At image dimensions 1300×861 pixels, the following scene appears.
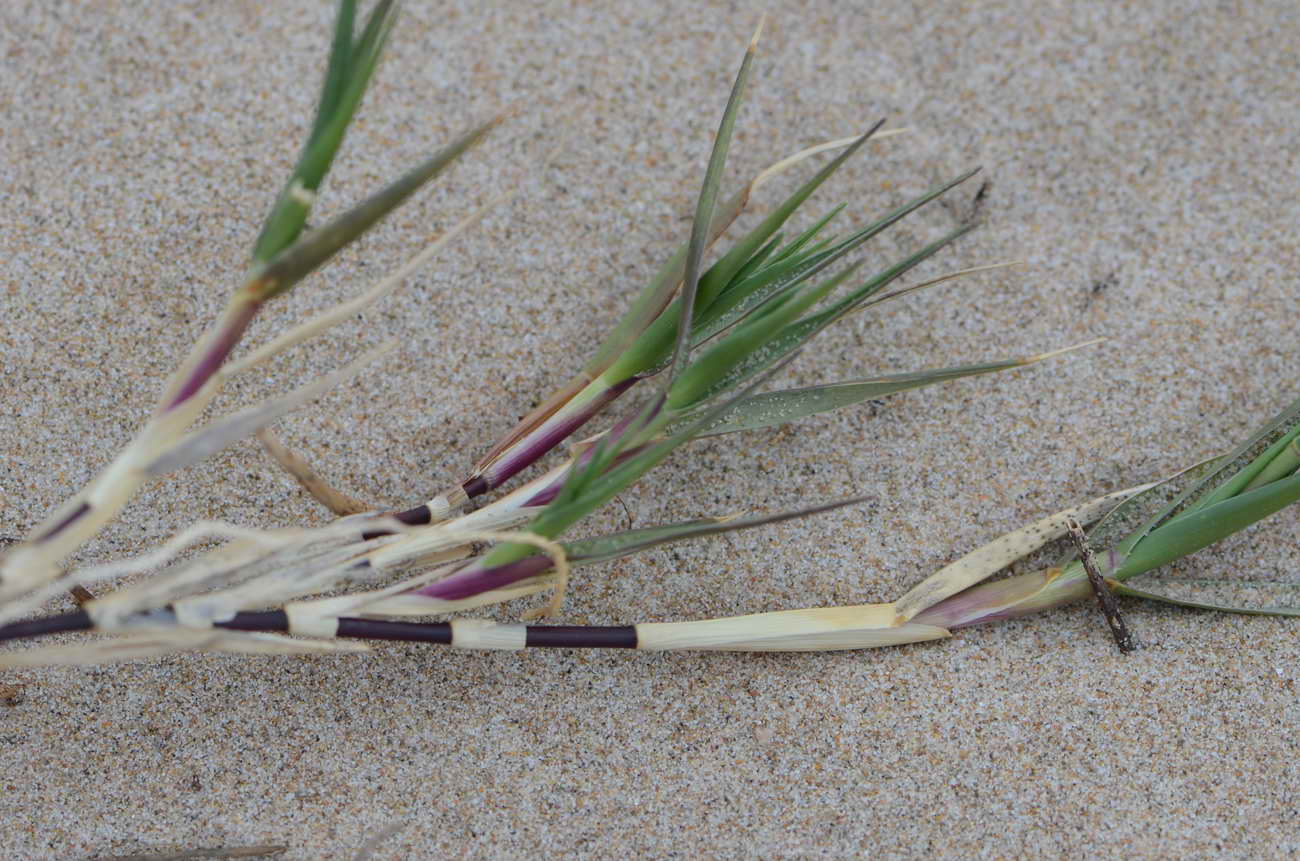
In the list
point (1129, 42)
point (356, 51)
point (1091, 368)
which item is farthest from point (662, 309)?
point (1129, 42)

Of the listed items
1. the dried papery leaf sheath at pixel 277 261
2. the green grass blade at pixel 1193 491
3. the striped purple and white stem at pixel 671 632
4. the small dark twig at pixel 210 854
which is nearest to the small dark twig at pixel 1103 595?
the green grass blade at pixel 1193 491

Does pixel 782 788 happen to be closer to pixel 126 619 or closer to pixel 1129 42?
pixel 126 619

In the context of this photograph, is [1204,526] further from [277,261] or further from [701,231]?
[277,261]

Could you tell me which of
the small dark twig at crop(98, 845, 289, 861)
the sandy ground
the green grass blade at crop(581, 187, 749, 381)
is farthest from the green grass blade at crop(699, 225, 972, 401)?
the small dark twig at crop(98, 845, 289, 861)

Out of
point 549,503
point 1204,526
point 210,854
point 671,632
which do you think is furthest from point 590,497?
point 1204,526

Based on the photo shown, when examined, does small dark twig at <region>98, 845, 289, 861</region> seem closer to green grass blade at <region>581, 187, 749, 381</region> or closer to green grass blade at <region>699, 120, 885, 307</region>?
green grass blade at <region>581, 187, 749, 381</region>

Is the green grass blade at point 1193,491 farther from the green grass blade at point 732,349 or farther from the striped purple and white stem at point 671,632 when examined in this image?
the green grass blade at point 732,349
